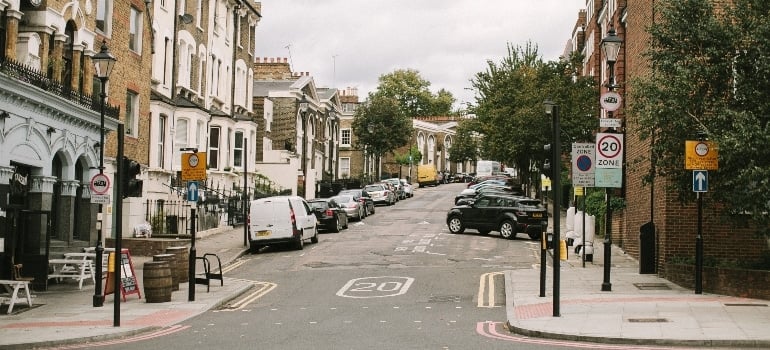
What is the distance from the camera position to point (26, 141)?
772 inches

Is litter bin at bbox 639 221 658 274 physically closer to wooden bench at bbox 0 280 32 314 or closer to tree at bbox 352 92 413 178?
wooden bench at bbox 0 280 32 314

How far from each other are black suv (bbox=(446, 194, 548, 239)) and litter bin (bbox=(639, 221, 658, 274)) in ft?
35.6

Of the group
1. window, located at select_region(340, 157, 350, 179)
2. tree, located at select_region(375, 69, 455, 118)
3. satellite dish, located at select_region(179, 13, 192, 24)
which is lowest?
window, located at select_region(340, 157, 350, 179)

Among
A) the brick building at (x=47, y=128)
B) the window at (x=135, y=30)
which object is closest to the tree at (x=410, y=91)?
the window at (x=135, y=30)

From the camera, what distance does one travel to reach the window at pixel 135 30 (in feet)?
103

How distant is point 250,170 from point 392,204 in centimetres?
1242

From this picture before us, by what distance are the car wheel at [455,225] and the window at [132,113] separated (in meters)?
12.9

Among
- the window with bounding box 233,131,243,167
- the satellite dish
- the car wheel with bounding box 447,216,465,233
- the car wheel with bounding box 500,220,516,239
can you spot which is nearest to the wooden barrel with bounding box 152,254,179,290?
the car wheel with bounding box 500,220,516,239

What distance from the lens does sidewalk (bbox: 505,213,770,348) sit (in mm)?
12438

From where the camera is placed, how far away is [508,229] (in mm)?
34031

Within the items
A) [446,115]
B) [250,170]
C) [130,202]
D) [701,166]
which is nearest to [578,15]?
[250,170]

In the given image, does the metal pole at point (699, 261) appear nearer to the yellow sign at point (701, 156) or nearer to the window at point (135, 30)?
the yellow sign at point (701, 156)

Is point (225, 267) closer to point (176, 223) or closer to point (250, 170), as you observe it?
point (176, 223)

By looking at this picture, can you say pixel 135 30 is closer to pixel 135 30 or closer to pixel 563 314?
pixel 135 30
